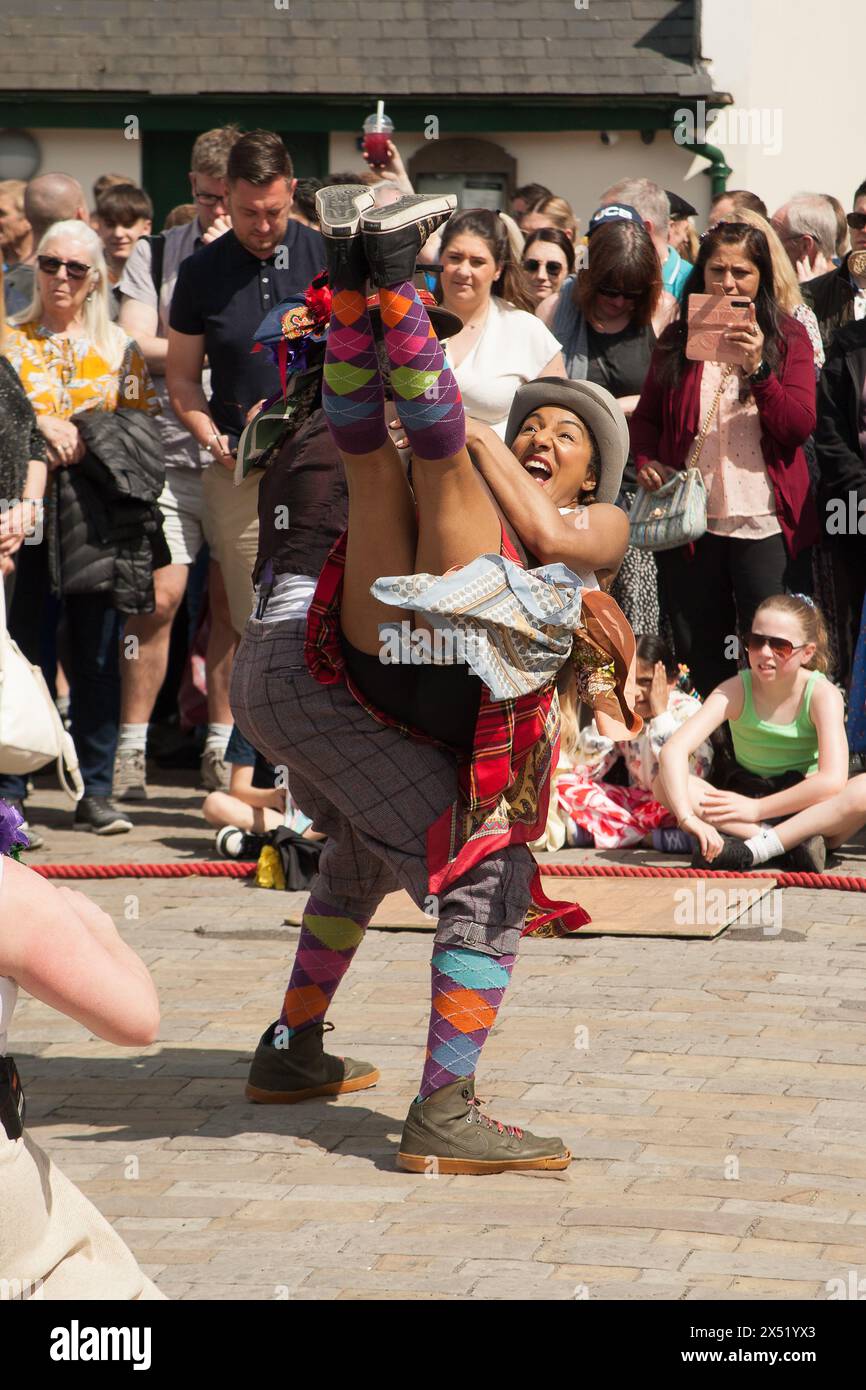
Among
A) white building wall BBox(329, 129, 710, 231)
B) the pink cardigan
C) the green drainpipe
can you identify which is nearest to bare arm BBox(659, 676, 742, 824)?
the pink cardigan

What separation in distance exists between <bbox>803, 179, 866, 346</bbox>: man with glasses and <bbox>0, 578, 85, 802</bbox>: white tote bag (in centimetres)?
422

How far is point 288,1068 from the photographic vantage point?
4594 mm

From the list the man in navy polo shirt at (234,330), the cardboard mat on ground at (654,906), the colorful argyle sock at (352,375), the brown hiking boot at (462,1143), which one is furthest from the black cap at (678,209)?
the brown hiking boot at (462,1143)

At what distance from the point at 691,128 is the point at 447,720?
16582 mm

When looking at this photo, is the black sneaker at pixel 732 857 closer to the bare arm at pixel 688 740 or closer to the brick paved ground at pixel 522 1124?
the bare arm at pixel 688 740

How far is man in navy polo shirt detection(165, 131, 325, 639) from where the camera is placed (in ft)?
24.7

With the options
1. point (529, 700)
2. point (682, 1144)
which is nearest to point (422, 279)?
point (529, 700)

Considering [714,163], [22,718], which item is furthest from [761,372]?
[714,163]

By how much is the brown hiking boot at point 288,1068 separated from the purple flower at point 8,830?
188 cm

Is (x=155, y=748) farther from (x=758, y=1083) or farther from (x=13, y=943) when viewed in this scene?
(x=13, y=943)

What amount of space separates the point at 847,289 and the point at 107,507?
3424 mm

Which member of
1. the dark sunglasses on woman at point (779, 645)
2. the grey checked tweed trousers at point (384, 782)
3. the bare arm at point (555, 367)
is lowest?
the dark sunglasses on woman at point (779, 645)

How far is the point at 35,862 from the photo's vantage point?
7.07 metres

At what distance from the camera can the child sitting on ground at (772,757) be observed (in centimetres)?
690
